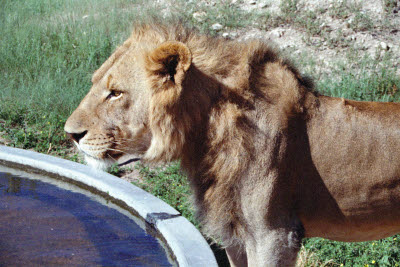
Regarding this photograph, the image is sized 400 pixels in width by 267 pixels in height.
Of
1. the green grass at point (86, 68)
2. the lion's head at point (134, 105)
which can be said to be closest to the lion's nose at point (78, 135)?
the lion's head at point (134, 105)

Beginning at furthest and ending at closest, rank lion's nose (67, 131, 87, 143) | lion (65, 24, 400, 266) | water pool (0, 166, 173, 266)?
water pool (0, 166, 173, 266) < lion's nose (67, 131, 87, 143) < lion (65, 24, 400, 266)

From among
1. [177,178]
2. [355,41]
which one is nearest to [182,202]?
[177,178]

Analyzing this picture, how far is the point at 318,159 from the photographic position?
2648 millimetres

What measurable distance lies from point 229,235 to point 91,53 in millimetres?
4347

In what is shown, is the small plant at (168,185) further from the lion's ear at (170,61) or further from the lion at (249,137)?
the lion's ear at (170,61)

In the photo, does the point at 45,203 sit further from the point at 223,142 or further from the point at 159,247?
the point at 223,142

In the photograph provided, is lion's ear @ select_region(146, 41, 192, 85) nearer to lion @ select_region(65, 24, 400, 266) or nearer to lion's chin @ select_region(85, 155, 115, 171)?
lion @ select_region(65, 24, 400, 266)

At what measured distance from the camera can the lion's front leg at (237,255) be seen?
2.85 metres

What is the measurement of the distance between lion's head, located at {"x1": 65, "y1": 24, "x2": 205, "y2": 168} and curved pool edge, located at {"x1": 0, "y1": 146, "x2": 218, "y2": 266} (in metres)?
0.55

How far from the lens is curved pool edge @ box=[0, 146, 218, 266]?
279 centimetres

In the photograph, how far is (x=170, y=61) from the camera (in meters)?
2.43

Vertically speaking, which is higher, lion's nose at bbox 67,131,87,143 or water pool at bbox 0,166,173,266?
lion's nose at bbox 67,131,87,143

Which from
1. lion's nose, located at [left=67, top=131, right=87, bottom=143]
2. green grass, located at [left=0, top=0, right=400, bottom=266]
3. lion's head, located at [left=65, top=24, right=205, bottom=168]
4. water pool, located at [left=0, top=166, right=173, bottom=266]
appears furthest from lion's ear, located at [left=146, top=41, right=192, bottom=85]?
green grass, located at [left=0, top=0, right=400, bottom=266]

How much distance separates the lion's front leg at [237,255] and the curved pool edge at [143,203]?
135 mm
